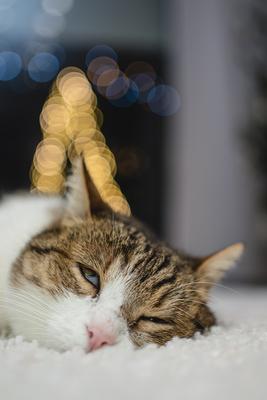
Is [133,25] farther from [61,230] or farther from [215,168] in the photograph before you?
[61,230]

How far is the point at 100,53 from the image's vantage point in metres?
3.64

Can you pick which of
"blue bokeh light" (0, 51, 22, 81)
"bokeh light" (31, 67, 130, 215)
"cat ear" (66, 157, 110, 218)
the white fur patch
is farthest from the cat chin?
"blue bokeh light" (0, 51, 22, 81)

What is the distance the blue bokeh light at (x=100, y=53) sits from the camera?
3607 mm

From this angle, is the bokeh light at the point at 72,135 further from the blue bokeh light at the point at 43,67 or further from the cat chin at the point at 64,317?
the cat chin at the point at 64,317

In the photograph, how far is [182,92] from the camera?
12.9 feet

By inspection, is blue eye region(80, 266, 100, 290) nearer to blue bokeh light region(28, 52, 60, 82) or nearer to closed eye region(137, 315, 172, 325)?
closed eye region(137, 315, 172, 325)

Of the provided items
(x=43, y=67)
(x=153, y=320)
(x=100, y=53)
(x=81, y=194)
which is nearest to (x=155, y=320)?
(x=153, y=320)

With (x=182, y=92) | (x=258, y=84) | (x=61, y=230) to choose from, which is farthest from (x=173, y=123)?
(x=61, y=230)

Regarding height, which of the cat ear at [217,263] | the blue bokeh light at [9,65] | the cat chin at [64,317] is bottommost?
the cat chin at [64,317]

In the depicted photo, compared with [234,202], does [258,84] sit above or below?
above

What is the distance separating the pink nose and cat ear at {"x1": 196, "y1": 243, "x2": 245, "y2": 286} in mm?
341

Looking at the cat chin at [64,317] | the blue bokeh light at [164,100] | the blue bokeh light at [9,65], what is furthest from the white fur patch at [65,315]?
the blue bokeh light at [164,100]

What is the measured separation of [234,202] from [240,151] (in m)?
0.43

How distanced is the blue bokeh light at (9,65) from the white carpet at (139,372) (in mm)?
2891
